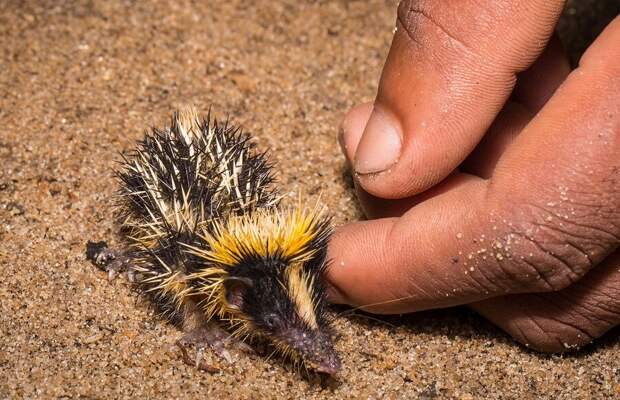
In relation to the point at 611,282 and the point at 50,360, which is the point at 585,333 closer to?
the point at 611,282

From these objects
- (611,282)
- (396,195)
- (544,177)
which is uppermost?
(544,177)

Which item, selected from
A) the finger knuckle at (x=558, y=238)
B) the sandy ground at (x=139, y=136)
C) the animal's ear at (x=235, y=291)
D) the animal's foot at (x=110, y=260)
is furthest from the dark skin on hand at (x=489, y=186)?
the animal's foot at (x=110, y=260)

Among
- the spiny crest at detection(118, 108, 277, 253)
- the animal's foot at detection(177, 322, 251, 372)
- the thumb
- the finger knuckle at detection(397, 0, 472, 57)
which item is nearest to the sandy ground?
the animal's foot at detection(177, 322, 251, 372)

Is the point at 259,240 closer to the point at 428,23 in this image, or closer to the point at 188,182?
the point at 188,182

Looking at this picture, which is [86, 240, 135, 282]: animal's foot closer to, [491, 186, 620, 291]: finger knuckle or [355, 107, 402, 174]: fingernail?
[355, 107, 402, 174]: fingernail

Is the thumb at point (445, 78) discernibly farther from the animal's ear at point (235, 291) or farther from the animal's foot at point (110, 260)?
the animal's foot at point (110, 260)

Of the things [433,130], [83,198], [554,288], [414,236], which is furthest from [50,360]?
[554,288]
